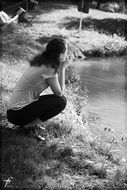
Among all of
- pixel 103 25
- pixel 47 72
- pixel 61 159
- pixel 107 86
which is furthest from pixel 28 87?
pixel 103 25

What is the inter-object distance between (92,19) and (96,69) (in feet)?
30.4

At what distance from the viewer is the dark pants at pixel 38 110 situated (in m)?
5.76

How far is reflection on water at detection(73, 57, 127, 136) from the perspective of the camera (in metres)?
9.43

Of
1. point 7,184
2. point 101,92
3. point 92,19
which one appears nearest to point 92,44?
point 92,19

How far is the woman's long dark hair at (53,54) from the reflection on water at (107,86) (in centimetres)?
311

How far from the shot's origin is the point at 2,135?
583 cm

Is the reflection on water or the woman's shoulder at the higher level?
the woman's shoulder

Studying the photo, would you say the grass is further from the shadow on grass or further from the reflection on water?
the shadow on grass

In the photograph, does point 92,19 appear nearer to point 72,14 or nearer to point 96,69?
point 72,14

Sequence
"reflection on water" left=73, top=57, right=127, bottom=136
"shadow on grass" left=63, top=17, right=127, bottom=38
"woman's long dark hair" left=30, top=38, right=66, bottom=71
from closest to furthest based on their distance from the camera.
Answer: "woman's long dark hair" left=30, top=38, right=66, bottom=71 < "reflection on water" left=73, top=57, right=127, bottom=136 < "shadow on grass" left=63, top=17, right=127, bottom=38

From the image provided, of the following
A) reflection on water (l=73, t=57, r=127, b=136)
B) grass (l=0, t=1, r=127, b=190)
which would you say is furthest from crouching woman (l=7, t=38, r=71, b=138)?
reflection on water (l=73, t=57, r=127, b=136)

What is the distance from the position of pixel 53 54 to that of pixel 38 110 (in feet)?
2.61

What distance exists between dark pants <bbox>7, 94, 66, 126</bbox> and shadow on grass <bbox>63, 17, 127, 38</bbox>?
16166 mm

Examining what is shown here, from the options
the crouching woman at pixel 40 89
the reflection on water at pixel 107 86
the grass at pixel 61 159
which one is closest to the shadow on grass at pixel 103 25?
the reflection on water at pixel 107 86
